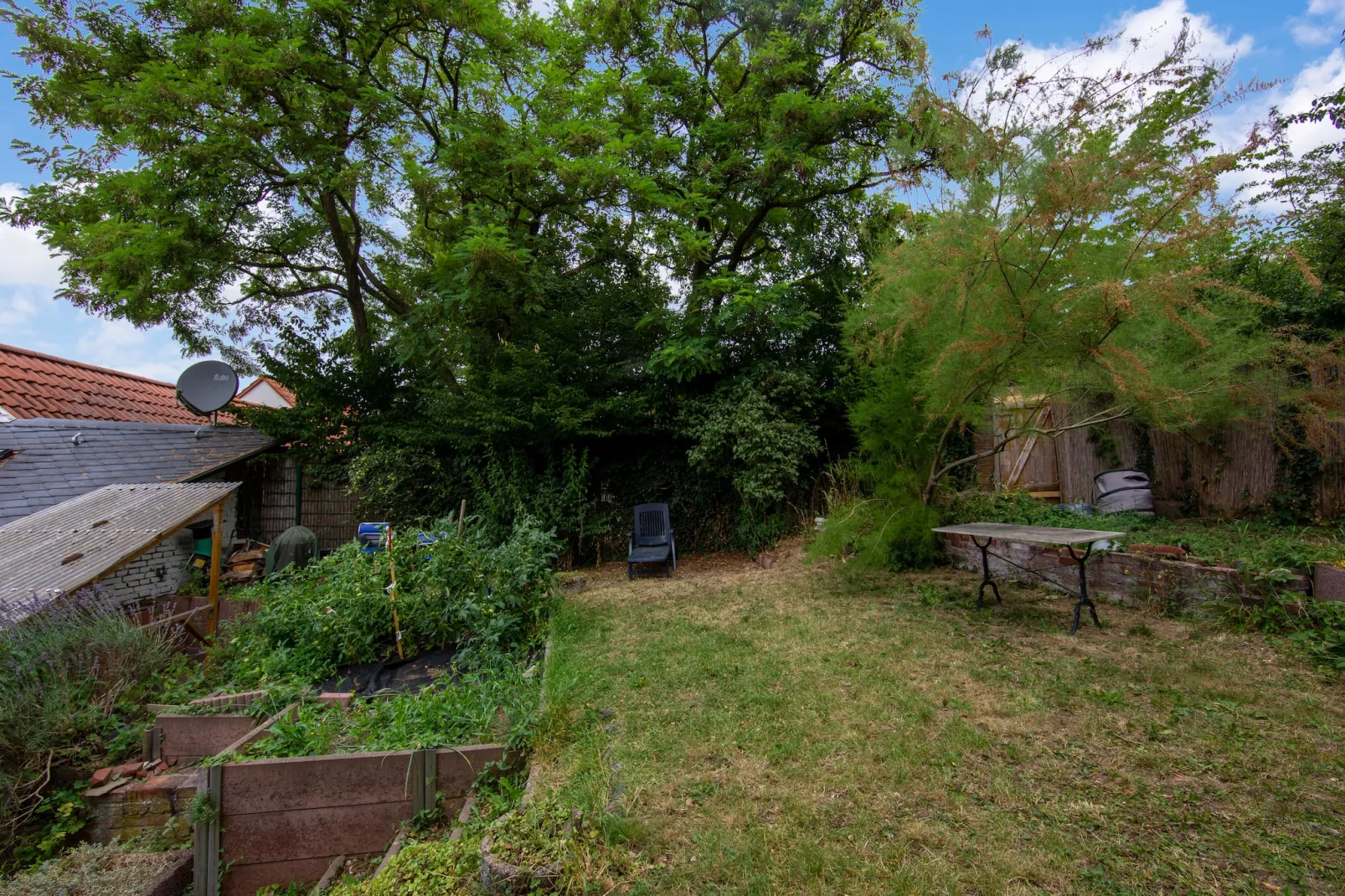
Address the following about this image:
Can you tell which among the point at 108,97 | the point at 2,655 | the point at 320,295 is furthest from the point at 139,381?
the point at 2,655

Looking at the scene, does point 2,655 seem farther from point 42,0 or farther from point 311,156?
point 42,0

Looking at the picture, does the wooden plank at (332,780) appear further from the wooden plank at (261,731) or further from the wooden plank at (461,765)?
the wooden plank at (261,731)

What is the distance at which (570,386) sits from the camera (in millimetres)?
7855

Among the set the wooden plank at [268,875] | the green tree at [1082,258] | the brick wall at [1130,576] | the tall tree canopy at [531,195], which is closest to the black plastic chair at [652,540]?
the tall tree canopy at [531,195]

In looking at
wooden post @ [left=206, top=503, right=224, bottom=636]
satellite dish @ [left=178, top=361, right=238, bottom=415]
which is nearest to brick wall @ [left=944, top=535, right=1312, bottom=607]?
wooden post @ [left=206, top=503, right=224, bottom=636]

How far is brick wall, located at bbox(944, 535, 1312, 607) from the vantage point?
3.80 metres

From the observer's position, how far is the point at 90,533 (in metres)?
4.50

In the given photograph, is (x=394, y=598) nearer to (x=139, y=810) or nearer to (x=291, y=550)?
(x=139, y=810)

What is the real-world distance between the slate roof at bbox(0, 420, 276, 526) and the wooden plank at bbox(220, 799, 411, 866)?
225 inches

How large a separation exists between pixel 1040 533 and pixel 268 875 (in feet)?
15.9

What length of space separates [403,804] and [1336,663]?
189 inches

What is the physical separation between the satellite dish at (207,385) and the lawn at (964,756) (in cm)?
825

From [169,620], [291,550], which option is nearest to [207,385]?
[291,550]

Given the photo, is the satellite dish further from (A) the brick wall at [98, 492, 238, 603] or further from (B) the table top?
(B) the table top
